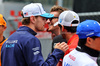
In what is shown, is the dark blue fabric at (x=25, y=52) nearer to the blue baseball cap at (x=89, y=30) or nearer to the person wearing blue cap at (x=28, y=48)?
the person wearing blue cap at (x=28, y=48)

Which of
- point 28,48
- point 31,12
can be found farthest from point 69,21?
point 28,48

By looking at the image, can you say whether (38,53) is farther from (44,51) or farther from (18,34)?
(44,51)

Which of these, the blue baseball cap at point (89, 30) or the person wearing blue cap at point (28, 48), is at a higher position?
the blue baseball cap at point (89, 30)

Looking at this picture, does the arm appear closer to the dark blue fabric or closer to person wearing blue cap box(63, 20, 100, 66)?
the dark blue fabric

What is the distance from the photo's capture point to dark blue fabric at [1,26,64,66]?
2.42 meters

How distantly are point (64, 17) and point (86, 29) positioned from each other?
3.05 feet

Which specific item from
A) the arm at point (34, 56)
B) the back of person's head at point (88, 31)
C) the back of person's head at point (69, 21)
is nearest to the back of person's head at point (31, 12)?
the back of person's head at point (69, 21)

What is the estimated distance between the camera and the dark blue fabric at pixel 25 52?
242cm

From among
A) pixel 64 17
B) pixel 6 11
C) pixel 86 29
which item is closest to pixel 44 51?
pixel 6 11

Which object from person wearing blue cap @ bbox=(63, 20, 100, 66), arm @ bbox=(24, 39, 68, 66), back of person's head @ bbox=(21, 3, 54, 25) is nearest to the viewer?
person wearing blue cap @ bbox=(63, 20, 100, 66)

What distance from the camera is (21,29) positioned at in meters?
2.73

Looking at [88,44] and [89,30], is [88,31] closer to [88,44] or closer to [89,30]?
[89,30]

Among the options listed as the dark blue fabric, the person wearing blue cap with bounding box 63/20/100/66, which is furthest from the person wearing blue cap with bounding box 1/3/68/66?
the person wearing blue cap with bounding box 63/20/100/66

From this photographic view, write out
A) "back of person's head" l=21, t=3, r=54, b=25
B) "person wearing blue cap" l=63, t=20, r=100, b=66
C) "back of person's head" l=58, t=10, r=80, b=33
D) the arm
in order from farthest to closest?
"back of person's head" l=58, t=10, r=80, b=33 → "back of person's head" l=21, t=3, r=54, b=25 → the arm → "person wearing blue cap" l=63, t=20, r=100, b=66
